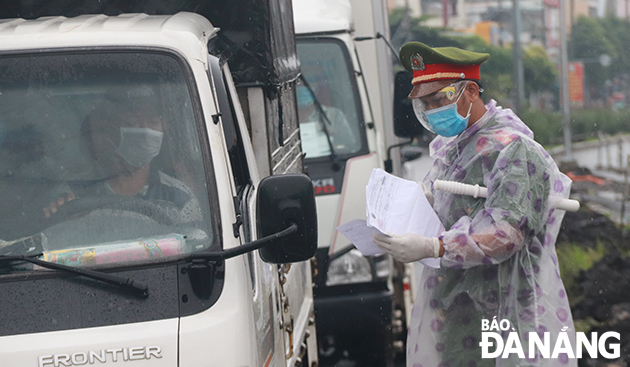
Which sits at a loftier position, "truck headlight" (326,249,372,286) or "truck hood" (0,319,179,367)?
"truck hood" (0,319,179,367)

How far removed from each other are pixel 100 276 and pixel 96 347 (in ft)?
0.71

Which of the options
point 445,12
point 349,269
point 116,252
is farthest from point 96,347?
point 445,12

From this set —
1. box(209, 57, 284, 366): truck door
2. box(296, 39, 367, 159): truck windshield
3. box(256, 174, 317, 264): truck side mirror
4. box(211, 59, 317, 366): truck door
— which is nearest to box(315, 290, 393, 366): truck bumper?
box(296, 39, 367, 159): truck windshield

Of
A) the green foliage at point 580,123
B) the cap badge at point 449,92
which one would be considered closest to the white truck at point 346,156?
the cap badge at point 449,92

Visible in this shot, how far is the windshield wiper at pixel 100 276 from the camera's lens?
247 centimetres

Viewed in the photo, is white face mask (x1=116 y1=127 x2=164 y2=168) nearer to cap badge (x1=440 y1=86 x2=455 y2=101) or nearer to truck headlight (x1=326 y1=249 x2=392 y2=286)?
cap badge (x1=440 y1=86 x2=455 y2=101)

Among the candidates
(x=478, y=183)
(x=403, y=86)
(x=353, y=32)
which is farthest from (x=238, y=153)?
(x=353, y=32)

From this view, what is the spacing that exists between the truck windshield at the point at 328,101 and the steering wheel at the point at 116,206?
3.44 m

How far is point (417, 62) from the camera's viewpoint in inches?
135

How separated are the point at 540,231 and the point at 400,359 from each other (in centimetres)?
360

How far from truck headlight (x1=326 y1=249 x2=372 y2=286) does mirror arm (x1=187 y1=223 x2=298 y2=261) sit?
11.0ft

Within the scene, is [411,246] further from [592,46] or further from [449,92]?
[592,46]

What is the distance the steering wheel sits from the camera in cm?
272

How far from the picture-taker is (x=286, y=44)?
455 centimetres
